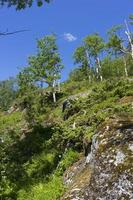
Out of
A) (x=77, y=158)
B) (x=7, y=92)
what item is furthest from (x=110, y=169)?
(x=7, y=92)

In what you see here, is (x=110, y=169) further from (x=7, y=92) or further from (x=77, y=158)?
(x=7, y=92)

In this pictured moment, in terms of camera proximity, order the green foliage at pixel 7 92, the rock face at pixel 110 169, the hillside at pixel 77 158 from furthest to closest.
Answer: the green foliage at pixel 7 92 < the hillside at pixel 77 158 < the rock face at pixel 110 169

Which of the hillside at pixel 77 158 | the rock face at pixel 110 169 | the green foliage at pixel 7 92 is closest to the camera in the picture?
the rock face at pixel 110 169

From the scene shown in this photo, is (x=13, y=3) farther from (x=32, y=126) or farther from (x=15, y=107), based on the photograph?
(x=15, y=107)

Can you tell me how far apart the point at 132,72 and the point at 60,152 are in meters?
91.9

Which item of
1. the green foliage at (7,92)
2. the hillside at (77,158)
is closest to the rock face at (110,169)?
the hillside at (77,158)

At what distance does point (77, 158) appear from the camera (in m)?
15.6

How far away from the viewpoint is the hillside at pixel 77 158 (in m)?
9.41

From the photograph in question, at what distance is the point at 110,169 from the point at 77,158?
6185 millimetres

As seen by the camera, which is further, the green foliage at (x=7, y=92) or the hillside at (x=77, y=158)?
the green foliage at (x=7, y=92)

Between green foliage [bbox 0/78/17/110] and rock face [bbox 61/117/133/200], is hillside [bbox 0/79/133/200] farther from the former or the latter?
green foliage [bbox 0/78/17/110]

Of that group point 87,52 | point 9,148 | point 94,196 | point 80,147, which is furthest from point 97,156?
point 87,52

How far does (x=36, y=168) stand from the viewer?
57.7 feet

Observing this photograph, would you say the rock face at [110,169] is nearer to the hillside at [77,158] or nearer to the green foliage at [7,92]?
the hillside at [77,158]
